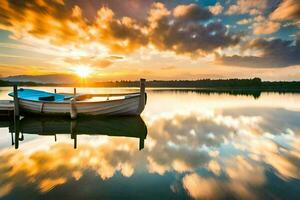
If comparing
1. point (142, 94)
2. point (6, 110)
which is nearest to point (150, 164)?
point (142, 94)

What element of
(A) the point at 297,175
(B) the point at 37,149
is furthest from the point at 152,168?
(B) the point at 37,149

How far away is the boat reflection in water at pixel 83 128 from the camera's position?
12008 millimetres

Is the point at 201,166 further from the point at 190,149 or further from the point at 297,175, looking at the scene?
the point at 297,175

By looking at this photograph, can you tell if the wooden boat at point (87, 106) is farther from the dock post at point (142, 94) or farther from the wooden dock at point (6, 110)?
the wooden dock at point (6, 110)

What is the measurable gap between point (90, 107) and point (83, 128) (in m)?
2.95

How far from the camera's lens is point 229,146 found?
31.5 feet

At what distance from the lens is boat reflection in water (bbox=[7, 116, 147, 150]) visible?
12008 mm

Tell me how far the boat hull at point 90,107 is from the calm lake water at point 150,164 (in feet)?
11.6

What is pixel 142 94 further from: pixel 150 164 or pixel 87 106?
pixel 150 164

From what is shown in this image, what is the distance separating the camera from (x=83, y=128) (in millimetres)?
13570

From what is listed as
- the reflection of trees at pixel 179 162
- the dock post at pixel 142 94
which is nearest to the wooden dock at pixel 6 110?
the reflection of trees at pixel 179 162

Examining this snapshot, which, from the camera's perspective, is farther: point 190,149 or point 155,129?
point 155,129

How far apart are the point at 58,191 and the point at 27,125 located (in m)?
11.7

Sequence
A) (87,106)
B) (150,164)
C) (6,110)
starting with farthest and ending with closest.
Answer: (6,110) → (87,106) → (150,164)
